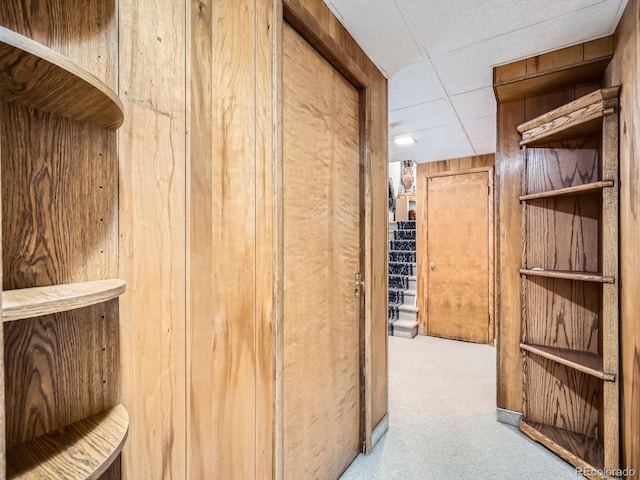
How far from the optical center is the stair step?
4.34 m

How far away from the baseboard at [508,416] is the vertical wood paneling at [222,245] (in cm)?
204

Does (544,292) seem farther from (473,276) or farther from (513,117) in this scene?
(473,276)

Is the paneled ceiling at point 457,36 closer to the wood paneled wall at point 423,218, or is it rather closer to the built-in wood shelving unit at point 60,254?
the built-in wood shelving unit at point 60,254

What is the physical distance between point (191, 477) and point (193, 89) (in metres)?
1.12

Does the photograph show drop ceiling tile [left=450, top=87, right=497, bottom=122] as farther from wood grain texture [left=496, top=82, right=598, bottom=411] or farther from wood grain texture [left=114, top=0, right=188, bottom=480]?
wood grain texture [left=114, top=0, right=188, bottom=480]

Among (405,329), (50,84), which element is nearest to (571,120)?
(50,84)

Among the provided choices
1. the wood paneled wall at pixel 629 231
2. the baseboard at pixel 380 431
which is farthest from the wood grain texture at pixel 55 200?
the wood paneled wall at pixel 629 231

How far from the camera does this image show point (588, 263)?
2053 millimetres

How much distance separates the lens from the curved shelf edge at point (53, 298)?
1.55 feet

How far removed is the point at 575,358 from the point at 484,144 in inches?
99.0

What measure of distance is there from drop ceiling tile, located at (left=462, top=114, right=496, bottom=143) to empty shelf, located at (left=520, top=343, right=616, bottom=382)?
1.98 m

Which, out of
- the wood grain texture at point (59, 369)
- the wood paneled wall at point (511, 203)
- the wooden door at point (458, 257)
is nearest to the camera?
the wood grain texture at point (59, 369)

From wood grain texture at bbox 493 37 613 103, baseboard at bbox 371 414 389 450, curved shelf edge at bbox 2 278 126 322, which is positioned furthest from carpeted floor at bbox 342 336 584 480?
wood grain texture at bbox 493 37 613 103

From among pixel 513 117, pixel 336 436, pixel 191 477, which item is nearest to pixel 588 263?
pixel 513 117
